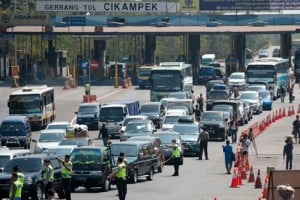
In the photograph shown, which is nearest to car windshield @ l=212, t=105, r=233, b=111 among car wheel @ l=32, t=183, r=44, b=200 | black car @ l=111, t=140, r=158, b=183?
black car @ l=111, t=140, r=158, b=183

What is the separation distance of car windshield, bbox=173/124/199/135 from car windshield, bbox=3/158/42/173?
18.4 meters

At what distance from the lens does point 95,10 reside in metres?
123

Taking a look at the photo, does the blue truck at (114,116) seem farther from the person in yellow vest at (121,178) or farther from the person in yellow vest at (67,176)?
the person in yellow vest at (121,178)

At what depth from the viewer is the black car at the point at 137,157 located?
135 feet

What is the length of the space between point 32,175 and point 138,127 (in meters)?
20.1

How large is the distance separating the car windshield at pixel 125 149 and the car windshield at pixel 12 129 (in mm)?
15329

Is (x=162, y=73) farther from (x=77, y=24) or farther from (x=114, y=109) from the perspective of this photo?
(x=77, y=24)

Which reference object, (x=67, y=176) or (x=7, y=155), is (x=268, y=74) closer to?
(x=7, y=155)

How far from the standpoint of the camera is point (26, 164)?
120 ft

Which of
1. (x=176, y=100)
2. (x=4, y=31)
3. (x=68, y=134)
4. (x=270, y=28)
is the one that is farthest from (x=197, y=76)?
(x=68, y=134)

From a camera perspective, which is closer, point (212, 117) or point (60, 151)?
point (60, 151)

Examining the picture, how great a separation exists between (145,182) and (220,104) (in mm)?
26277

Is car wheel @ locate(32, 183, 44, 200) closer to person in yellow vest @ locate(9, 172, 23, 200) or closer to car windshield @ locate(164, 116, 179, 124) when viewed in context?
person in yellow vest @ locate(9, 172, 23, 200)

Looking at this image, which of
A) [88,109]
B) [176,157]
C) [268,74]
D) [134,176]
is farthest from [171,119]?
[268,74]
